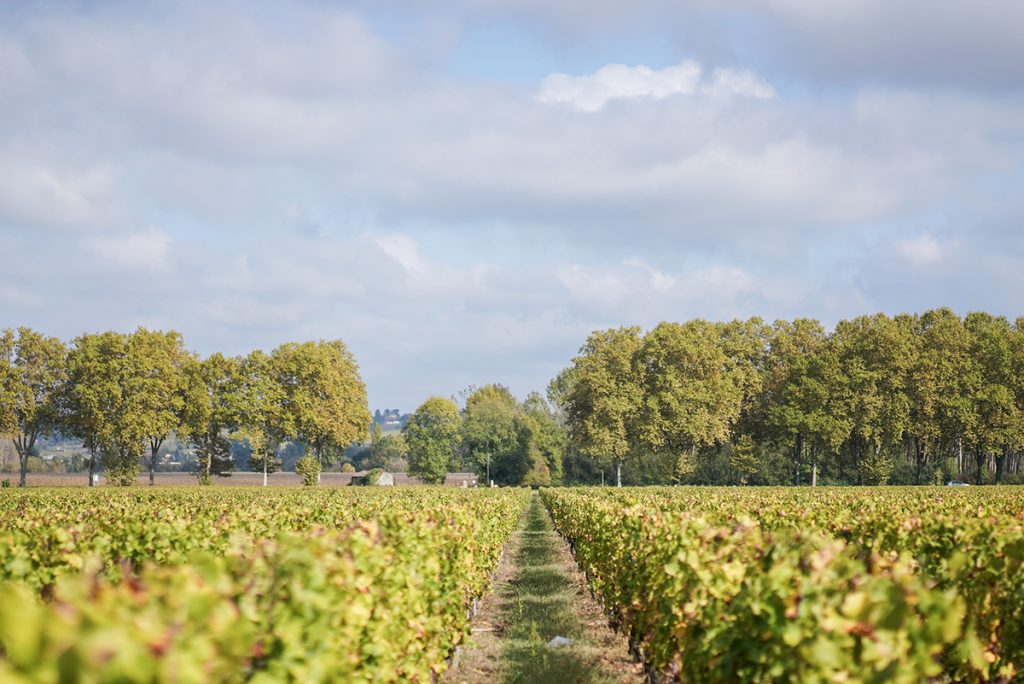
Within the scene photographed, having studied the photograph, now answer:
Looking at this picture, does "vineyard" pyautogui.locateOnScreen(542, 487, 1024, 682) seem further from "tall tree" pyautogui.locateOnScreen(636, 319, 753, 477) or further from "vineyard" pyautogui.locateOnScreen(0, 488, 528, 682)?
"tall tree" pyautogui.locateOnScreen(636, 319, 753, 477)

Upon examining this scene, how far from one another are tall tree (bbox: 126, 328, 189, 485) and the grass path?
5440 centimetres

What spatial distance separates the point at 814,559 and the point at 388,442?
15699cm

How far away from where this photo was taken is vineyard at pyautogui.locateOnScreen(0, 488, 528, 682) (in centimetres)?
272

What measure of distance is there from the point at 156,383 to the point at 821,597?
72.9 m

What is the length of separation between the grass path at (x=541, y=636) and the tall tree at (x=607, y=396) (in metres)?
50.2

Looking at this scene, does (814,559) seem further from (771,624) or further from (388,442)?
(388,442)

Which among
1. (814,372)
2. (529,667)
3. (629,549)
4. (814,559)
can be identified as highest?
(814,372)

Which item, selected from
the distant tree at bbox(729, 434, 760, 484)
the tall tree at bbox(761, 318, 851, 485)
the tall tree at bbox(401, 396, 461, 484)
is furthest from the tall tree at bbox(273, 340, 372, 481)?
the tall tree at bbox(761, 318, 851, 485)

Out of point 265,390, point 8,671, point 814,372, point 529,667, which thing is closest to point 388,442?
point 265,390

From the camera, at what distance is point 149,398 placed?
233 ft

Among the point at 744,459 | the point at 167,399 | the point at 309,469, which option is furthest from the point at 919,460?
the point at 167,399

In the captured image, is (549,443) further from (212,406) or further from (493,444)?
(212,406)

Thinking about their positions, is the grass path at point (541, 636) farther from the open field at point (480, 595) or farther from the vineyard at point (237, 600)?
the vineyard at point (237, 600)

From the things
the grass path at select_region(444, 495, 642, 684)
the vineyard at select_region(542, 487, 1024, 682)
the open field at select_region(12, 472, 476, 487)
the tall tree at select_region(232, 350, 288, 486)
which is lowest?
the open field at select_region(12, 472, 476, 487)
